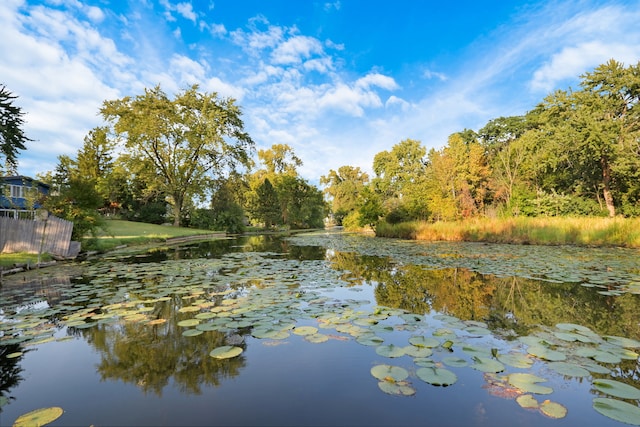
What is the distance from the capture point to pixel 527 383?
7.25ft

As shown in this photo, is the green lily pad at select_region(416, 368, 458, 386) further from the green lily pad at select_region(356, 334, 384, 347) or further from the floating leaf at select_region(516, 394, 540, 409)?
the green lily pad at select_region(356, 334, 384, 347)

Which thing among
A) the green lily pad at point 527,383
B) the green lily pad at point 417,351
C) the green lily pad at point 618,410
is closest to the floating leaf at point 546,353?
the green lily pad at point 527,383

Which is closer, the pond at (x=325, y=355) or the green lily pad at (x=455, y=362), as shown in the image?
the pond at (x=325, y=355)

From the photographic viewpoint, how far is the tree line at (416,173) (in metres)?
18.8

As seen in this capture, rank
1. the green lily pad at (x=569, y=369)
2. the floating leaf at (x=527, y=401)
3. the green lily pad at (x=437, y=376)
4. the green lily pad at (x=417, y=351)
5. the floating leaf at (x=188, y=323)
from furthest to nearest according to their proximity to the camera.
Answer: the floating leaf at (x=188, y=323) → the green lily pad at (x=417, y=351) → the green lily pad at (x=569, y=369) → the green lily pad at (x=437, y=376) → the floating leaf at (x=527, y=401)

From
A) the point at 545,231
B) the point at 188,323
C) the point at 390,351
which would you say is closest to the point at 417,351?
the point at 390,351

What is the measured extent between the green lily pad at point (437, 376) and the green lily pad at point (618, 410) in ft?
2.90

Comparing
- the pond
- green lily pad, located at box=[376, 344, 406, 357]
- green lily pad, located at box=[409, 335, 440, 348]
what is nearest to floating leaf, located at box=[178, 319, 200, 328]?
the pond

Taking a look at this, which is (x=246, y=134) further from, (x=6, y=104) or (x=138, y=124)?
(x=6, y=104)

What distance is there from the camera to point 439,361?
2.64m

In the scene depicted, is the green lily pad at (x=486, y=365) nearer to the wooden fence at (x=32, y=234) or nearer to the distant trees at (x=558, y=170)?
the wooden fence at (x=32, y=234)

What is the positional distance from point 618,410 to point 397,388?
1415 mm

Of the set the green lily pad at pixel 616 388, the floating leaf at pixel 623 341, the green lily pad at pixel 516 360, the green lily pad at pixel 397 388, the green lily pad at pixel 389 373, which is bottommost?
the green lily pad at pixel 397 388

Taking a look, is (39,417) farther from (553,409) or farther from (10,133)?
(10,133)
